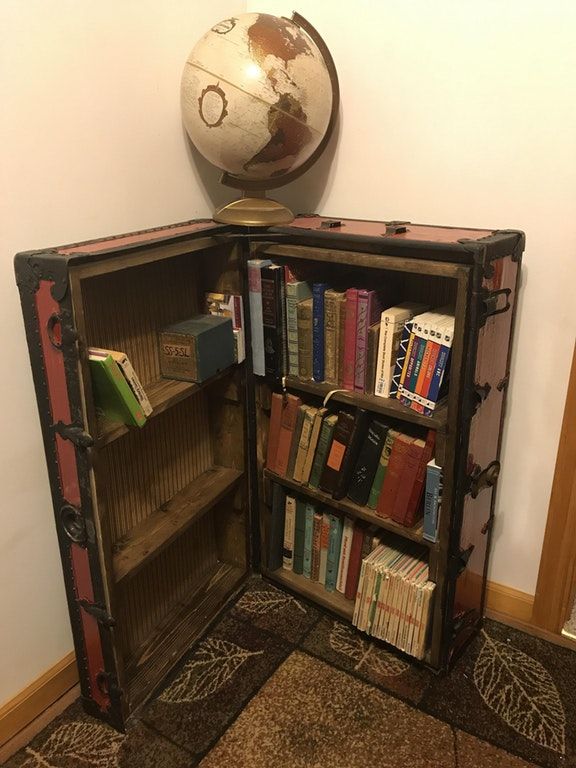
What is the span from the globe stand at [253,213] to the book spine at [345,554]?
2.96 feet

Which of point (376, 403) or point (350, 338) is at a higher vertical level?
point (350, 338)

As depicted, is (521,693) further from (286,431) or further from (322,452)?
(286,431)

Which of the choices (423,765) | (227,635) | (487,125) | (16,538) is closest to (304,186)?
(487,125)

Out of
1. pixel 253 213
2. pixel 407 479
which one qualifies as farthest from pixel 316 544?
pixel 253 213

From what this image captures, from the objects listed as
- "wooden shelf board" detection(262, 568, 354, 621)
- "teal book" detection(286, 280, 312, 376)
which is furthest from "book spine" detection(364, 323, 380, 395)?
"wooden shelf board" detection(262, 568, 354, 621)

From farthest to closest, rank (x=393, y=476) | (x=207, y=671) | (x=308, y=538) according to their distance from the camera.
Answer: (x=308, y=538) < (x=207, y=671) < (x=393, y=476)

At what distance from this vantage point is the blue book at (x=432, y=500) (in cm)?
155

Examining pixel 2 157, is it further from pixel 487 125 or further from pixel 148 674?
pixel 148 674

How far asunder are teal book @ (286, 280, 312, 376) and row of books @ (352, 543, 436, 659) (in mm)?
595

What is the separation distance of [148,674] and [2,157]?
136cm

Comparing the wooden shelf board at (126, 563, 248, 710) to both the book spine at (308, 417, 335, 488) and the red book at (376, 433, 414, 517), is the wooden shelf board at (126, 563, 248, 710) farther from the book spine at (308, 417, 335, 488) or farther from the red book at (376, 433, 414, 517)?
the red book at (376, 433, 414, 517)

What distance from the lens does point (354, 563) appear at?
6.24ft

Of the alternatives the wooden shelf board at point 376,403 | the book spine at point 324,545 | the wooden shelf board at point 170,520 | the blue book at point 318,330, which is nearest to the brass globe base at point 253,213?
the blue book at point 318,330

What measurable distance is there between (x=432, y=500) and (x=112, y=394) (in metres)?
0.83
